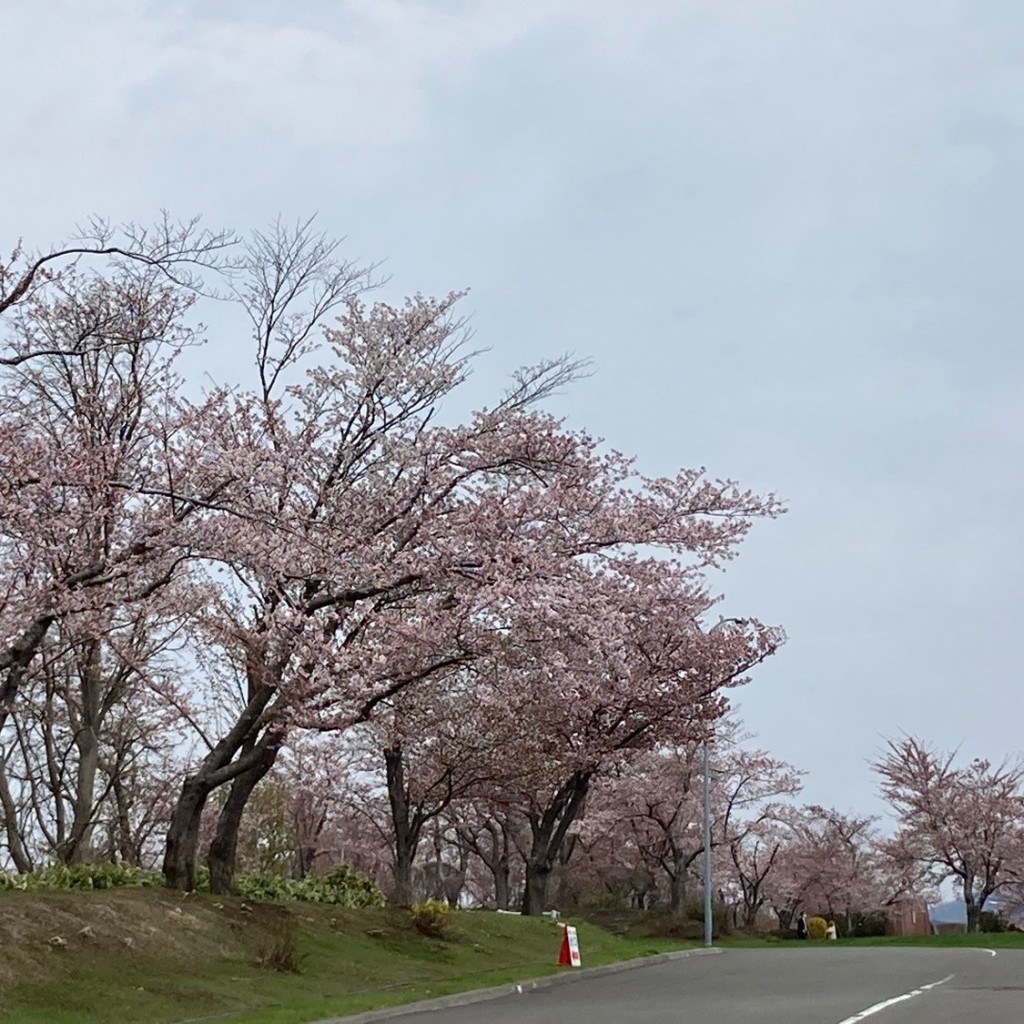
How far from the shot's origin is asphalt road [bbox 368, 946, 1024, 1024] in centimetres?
1418

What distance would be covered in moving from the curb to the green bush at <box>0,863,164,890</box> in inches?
236

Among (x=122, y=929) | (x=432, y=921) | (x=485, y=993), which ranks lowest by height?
(x=485, y=993)

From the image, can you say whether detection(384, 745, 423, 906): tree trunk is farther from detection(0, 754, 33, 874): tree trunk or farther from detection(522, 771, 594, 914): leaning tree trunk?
detection(0, 754, 33, 874): tree trunk

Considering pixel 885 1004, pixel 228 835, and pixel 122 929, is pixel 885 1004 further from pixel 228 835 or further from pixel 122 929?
pixel 228 835

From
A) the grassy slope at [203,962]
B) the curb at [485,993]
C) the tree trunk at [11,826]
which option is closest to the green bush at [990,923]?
the curb at [485,993]

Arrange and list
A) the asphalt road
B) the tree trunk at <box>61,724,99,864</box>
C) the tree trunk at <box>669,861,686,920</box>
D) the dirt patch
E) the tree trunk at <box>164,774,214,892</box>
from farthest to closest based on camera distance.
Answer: the tree trunk at <box>669,861,686,920</box>, the tree trunk at <box>61,724,99,864</box>, the tree trunk at <box>164,774,214,892</box>, the dirt patch, the asphalt road

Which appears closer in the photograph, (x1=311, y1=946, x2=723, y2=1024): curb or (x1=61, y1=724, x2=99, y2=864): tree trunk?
(x1=311, y1=946, x2=723, y2=1024): curb

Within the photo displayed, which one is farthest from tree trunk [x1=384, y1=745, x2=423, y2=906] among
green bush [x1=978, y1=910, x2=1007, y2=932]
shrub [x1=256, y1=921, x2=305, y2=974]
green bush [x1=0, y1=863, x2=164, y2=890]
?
green bush [x1=978, y1=910, x2=1007, y2=932]

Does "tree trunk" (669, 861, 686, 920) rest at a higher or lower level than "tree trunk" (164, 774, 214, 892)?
lower

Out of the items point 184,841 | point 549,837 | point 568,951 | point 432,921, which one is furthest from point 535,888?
point 184,841

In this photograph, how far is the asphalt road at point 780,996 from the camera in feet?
46.5

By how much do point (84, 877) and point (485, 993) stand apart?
6475mm

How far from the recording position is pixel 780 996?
17141 millimetres

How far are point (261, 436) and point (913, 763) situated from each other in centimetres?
4558
